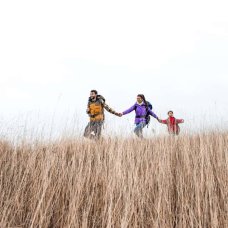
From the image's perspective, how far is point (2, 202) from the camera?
277 centimetres

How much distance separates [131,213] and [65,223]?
544 mm

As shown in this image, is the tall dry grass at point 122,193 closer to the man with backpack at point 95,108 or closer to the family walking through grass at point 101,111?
the family walking through grass at point 101,111

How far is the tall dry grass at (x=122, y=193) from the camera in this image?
8.24 feet

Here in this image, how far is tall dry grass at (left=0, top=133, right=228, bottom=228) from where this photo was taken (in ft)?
8.24

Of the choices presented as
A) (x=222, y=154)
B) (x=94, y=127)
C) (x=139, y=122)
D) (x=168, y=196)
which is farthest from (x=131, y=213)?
(x=139, y=122)

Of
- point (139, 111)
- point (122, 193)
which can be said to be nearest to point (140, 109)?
point (139, 111)

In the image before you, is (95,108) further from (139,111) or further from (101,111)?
(139,111)

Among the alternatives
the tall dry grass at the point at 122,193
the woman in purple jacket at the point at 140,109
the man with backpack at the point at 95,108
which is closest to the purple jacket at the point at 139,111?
the woman in purple jacket at the point at 140,109

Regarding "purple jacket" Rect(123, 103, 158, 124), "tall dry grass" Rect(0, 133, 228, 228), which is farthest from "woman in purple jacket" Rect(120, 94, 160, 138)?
"tall dry grass" Rect(0, 133, 228, 228)

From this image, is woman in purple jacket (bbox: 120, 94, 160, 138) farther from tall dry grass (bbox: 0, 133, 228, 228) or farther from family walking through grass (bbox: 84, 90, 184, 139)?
tall dry grass (bbox: 0, 133, 228, 228)

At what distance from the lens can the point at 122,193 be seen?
8.92 ft

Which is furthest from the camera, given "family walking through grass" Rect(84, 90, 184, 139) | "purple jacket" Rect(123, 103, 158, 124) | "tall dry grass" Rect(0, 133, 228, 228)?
"purple jacket" Rect(123, 103, 158, 124)

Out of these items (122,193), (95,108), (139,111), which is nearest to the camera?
(122,193)

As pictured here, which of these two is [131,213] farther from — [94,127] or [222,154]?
[94,127]
